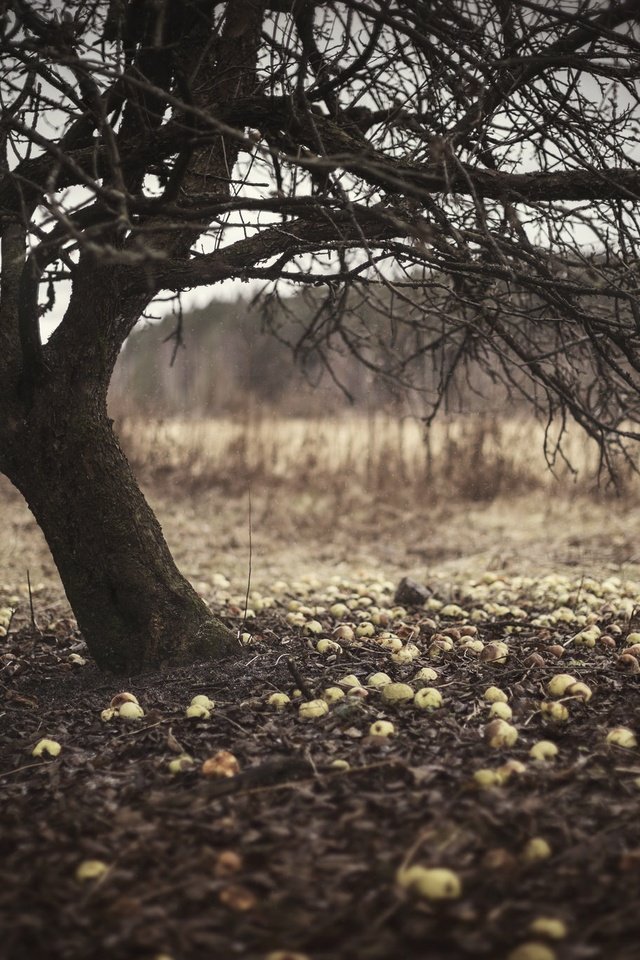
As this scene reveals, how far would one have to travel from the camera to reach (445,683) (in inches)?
133

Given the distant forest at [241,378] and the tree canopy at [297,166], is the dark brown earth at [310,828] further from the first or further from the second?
the distant forest at [241,378]

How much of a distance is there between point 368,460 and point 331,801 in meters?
8.92

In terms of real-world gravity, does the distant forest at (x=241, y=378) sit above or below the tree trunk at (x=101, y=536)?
above

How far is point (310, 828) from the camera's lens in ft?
7.06

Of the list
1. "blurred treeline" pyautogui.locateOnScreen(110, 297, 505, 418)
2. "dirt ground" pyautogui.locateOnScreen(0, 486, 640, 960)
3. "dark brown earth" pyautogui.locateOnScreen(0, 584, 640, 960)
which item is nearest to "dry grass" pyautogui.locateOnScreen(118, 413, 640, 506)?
"blurred treeline" pyautogui.locateOnScreen(110, 297, 505, 418)

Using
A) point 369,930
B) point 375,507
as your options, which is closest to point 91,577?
point 369,930

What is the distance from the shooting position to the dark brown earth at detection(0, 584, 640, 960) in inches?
67.9

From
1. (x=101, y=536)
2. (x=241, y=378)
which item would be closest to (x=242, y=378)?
(x=241, y=378)

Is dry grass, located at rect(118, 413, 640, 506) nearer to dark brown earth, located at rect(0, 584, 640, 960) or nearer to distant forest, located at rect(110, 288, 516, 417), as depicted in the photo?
distant forest, located at rect(110, 288, 516, 417)

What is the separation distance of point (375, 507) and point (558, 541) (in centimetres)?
272

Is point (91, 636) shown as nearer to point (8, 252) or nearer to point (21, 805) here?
point (21, 805)

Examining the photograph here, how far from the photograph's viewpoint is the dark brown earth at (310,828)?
5.65 ft

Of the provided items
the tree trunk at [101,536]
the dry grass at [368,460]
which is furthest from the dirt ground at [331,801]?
the dry grass at [368,460]

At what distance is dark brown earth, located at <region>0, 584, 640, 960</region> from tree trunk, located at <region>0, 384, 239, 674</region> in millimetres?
354
